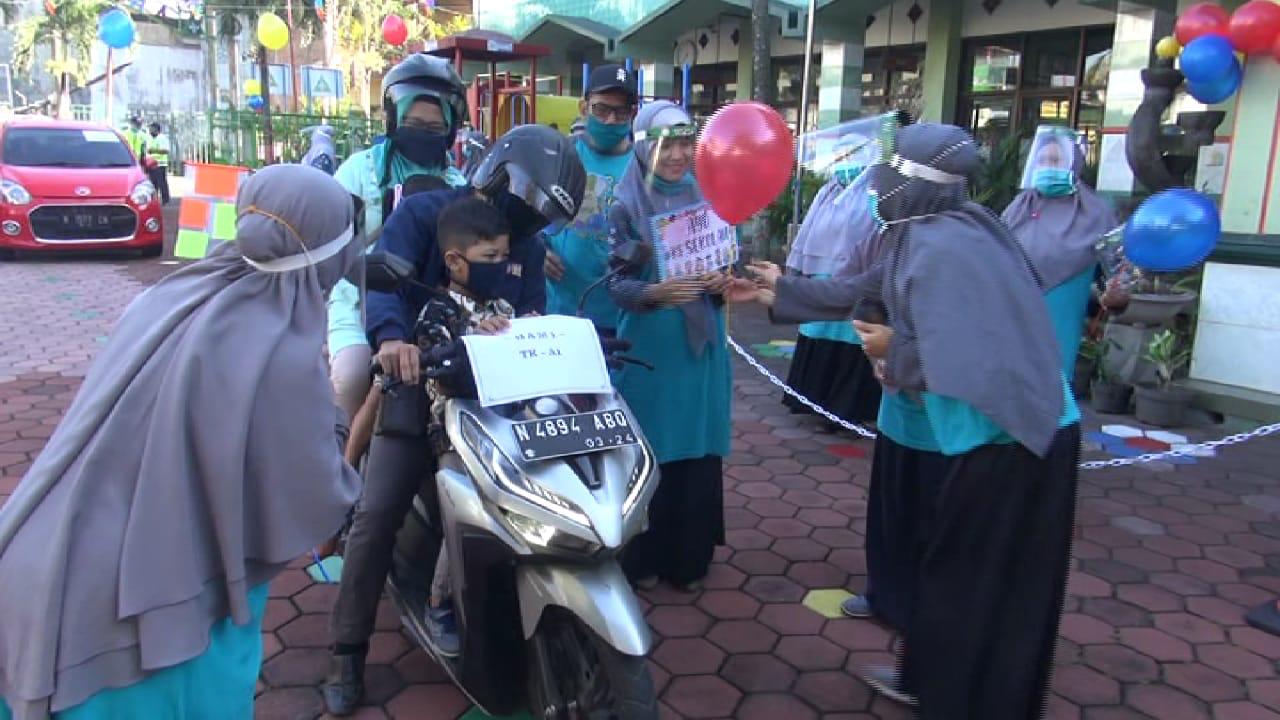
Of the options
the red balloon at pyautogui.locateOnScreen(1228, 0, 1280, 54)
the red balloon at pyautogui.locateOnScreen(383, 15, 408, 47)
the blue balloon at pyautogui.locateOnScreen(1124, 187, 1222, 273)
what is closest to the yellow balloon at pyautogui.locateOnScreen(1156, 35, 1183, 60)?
the red balloon at pyautogui.locateOnScreen(1228, 0, 1280, 54)

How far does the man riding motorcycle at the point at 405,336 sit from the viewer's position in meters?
2.77

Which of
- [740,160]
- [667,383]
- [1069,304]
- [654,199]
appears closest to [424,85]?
[654,199]

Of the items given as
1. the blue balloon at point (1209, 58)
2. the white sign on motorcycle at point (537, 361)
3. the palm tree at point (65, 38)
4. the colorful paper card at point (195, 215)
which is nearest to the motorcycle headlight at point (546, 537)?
the white sign on motorcycle at point (537, 361)

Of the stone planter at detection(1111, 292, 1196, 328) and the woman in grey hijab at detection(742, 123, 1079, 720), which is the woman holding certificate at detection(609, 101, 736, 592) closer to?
the woman in grey hijab at detection(742, 123, 1079, 720)

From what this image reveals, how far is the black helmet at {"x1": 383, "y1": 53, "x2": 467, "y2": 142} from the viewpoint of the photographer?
370cm

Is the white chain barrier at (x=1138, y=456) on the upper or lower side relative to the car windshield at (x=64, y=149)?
lower

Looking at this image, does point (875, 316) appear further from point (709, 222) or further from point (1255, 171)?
point (1255, 171)

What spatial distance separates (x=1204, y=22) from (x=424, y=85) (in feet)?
17.9

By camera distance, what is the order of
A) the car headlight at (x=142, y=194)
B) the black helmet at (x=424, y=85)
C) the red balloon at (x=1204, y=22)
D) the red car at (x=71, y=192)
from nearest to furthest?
the black helmet at (x=424, y=85) < the red balloon at (x=1204, y=22) < the red car at (x=71, y=192) < the car headlight at (x=142, y=194)

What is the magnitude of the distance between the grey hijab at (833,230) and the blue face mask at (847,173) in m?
0.03

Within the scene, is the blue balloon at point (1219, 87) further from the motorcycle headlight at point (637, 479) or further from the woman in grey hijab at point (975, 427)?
the motorcycle headlight at point (637, 479)

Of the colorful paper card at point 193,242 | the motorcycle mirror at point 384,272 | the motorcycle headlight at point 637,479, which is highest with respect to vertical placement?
the motorcycle mirror at point 384,272

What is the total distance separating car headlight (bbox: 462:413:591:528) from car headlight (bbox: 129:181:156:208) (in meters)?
11.1

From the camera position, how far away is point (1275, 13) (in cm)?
597
